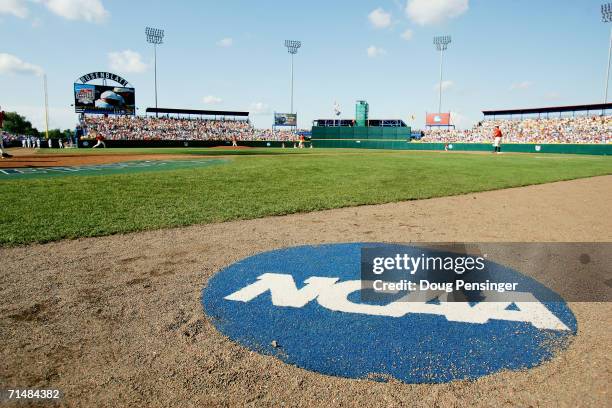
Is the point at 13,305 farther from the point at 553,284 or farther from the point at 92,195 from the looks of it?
the point at 92,195

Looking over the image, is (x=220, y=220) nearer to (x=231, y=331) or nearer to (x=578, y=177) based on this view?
(x=231, y=331)

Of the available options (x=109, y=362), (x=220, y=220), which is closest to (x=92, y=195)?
(x=220, y=220)

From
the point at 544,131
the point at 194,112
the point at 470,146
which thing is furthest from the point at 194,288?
the point at 194,112

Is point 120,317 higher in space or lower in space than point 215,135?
lower

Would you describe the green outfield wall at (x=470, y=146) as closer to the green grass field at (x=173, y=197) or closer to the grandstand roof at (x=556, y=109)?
the grandstand roof at (x=556, y=109)

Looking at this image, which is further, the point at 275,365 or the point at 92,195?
the point at 92,195

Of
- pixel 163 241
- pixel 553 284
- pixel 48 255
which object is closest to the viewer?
pixel 553 284

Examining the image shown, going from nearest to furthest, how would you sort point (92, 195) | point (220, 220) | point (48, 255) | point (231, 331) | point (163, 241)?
Answer: point (231, 331) → point (48, 255) → point (163, 241) → point (220, 220) → point (92, 195)

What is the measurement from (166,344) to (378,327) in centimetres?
144

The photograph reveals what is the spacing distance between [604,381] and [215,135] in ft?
216

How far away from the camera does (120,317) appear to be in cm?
275

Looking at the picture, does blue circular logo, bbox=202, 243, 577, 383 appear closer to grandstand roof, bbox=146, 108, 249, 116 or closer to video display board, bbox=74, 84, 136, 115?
video display board, bbox=74, 84, 136, 115

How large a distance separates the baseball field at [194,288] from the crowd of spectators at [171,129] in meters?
47.2

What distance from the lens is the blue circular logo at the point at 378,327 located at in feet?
7.16
